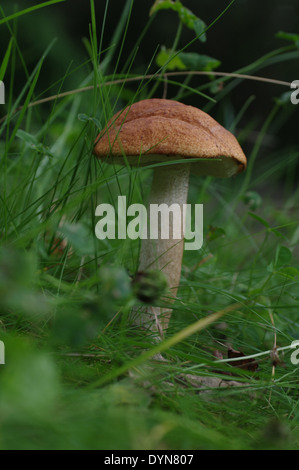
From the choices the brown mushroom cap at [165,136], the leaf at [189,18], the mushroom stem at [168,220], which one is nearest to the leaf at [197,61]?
the leaf at [189,18]

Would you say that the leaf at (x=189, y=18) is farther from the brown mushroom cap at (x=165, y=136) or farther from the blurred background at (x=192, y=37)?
the blurred background at (x=192, y=37)

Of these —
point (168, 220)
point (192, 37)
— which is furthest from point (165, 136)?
point (192, 37)

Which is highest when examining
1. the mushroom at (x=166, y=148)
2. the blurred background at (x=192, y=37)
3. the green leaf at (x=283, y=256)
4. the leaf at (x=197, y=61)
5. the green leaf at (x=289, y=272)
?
the blurred background at (x=192, y=37)

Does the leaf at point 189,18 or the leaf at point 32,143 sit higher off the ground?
the leaf at point 189,18

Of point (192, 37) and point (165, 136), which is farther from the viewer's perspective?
point (192, 37)

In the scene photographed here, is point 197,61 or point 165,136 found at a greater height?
point 197,61

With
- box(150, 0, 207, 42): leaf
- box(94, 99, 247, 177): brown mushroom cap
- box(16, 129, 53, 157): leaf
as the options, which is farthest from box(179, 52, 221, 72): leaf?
box(16, 129, 53, 157): leaf

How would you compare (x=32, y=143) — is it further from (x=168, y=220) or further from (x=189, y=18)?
(x=189, y=18)
